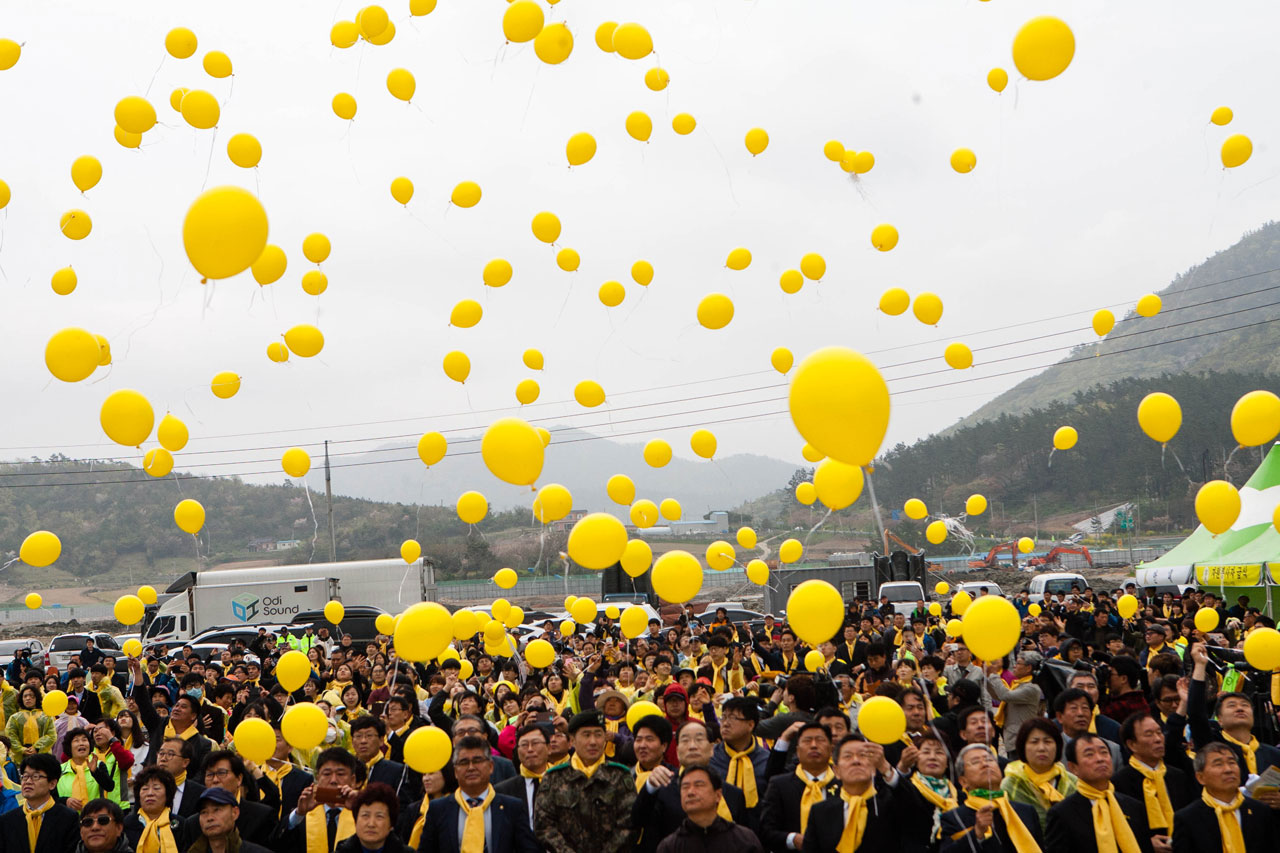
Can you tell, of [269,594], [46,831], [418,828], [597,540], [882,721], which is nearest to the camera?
[418,828]

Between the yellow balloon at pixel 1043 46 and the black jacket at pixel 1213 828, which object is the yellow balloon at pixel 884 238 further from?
the black jacket at pixel 1213 828

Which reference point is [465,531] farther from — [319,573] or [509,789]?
[509,789]

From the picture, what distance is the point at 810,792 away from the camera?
4.68 meters

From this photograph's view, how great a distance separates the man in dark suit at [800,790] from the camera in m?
4.66

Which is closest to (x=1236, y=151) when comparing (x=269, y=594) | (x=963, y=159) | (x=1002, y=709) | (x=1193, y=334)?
(x=963, y=159)

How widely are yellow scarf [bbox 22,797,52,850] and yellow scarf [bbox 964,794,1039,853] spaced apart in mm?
4300

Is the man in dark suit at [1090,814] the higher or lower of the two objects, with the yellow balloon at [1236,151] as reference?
lower

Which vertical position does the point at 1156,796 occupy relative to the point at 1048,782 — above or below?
below

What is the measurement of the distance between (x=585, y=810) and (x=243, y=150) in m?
5.43

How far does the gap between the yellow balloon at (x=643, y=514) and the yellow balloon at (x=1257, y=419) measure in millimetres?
4658

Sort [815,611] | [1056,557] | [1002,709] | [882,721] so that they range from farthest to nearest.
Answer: [1056,557]
[1002,709]
[815,611]
[882,721]

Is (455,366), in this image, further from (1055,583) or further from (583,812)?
(1055,583)

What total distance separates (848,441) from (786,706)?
279 cm

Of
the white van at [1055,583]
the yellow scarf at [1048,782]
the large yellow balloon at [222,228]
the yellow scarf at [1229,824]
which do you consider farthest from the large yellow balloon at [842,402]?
the white van at [1055,583]
